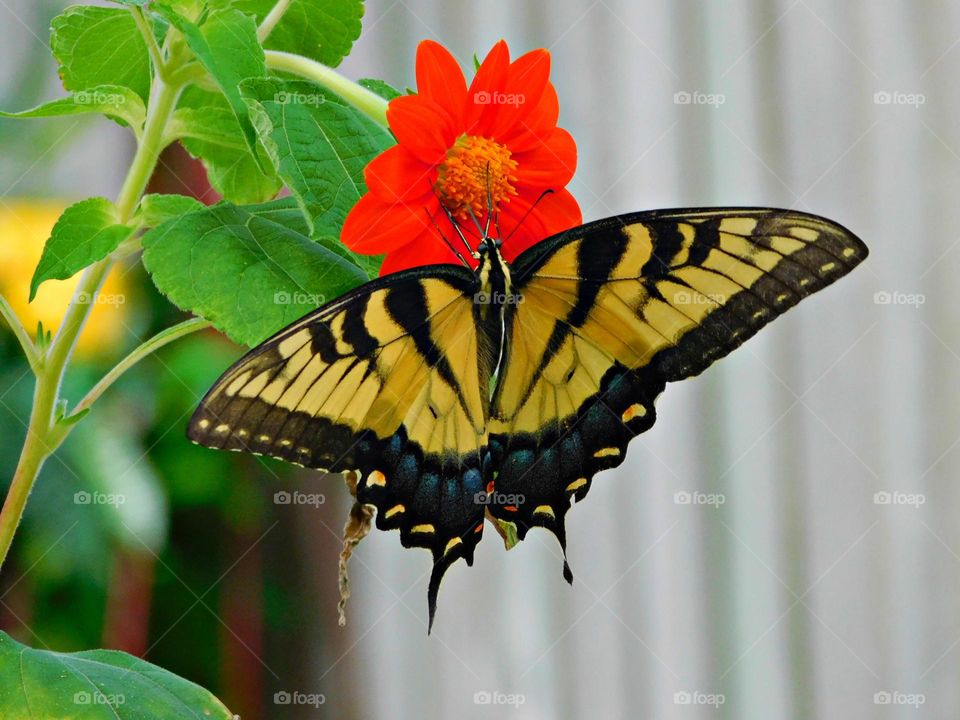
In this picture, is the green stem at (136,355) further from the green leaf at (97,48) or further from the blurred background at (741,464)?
the blurred background at (741,464)

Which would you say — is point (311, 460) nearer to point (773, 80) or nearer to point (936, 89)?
point (773, 80)

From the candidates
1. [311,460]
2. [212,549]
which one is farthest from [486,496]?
[212,549]
